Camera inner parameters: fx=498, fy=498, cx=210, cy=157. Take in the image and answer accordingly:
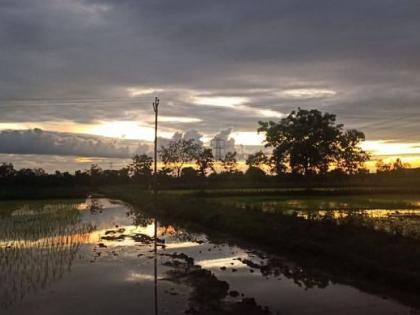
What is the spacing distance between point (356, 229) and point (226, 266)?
16.8 feet

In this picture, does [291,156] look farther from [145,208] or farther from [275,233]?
[275,233]

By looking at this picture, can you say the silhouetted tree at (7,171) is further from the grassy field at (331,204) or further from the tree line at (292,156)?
the grassy field at (331,204)

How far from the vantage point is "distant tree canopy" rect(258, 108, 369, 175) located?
202 ft

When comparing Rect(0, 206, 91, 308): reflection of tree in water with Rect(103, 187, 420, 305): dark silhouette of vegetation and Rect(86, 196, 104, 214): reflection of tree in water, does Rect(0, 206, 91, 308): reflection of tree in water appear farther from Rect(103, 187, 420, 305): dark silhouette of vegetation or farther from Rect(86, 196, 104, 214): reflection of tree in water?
Rect(86, 196, 104, 214): reflection of tree in water

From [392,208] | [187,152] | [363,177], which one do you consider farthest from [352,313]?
[187,152]

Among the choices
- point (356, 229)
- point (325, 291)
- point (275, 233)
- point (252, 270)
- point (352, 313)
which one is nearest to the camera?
point (352, 313)

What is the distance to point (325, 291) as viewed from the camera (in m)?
12.6

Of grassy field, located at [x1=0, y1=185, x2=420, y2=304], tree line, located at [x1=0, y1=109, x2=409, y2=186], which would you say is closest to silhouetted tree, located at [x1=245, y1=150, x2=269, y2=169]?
tree line, located at [x1=0, y1=109, x2=409, y2=186]

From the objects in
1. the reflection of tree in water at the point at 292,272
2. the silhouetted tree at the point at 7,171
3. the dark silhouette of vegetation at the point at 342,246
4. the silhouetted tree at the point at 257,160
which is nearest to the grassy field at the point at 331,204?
the dark silhouette of vegetation at the point at 342,246

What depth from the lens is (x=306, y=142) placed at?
203ft

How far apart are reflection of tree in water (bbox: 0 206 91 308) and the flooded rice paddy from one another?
0.10 ft

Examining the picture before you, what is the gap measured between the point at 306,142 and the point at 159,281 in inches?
1983

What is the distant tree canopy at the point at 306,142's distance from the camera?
6156 centimetres

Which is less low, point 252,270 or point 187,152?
point 187,152
